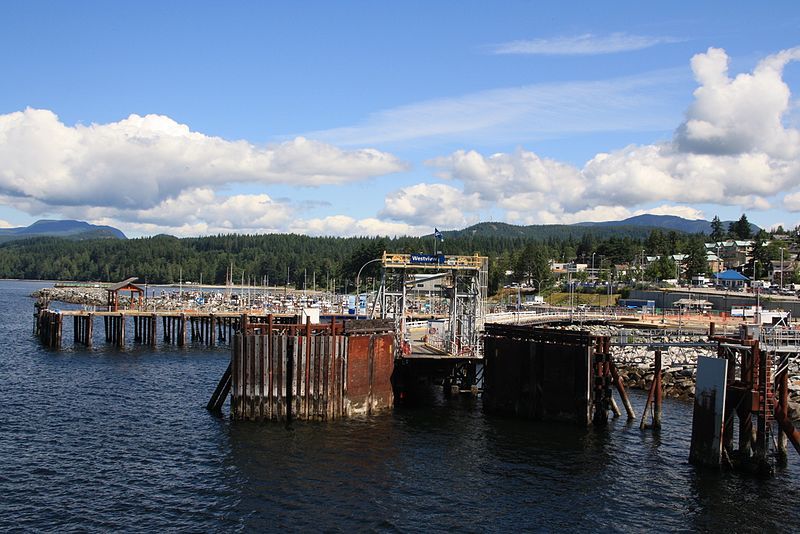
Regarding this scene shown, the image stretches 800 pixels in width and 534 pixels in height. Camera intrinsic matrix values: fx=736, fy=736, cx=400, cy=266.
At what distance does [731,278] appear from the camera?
133625 millimetres

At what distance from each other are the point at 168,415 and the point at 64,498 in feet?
49.9

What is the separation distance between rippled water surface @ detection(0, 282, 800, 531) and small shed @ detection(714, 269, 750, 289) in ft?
320

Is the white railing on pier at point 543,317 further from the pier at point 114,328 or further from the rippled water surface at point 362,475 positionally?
the rippled water surface at point 362,475

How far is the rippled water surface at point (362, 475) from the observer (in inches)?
1102

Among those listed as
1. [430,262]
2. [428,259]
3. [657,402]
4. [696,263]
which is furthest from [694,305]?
[657,402]

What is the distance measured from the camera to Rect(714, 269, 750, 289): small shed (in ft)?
443

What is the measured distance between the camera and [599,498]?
30.7 meters

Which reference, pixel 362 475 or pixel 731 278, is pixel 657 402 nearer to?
pixel 362 475

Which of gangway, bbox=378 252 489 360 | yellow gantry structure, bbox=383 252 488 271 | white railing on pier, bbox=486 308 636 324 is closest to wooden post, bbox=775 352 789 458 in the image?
gangway, bbox=378 252 489 360

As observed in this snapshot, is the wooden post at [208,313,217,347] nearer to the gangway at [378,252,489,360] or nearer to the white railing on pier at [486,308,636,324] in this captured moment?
the white railing on pier at [486,308,636,324]

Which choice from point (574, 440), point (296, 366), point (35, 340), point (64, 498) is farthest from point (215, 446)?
point (35, 340)

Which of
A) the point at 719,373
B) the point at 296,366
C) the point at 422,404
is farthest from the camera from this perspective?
the point at 422,404

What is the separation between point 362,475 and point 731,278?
4660 inches

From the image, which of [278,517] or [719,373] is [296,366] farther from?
[719,373]
